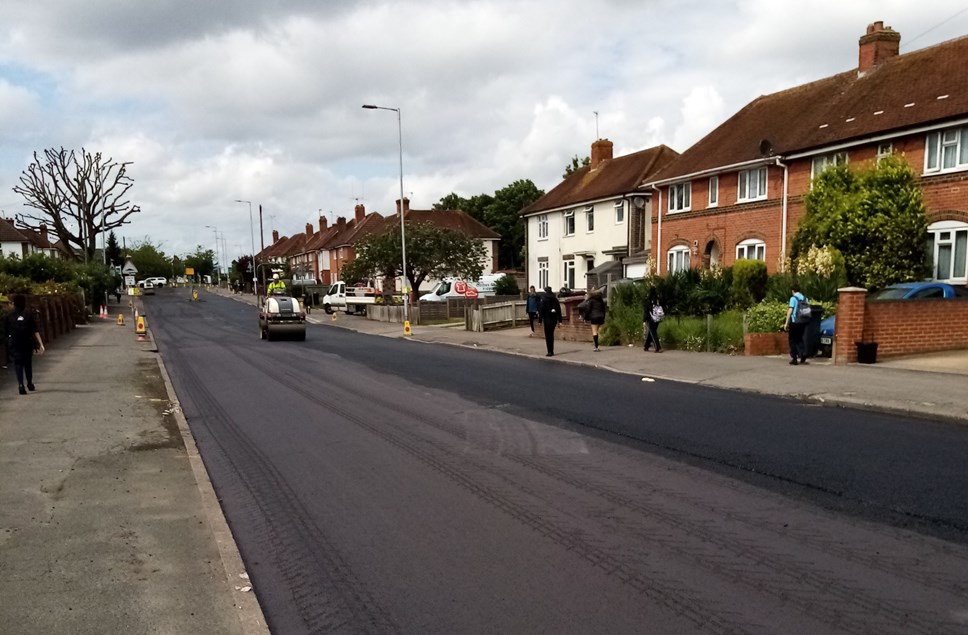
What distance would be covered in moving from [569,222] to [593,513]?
3688 cm

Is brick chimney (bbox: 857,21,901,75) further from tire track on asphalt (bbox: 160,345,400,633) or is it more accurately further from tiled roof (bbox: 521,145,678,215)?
tire track on asphalt (bbox: 160,345,400,633)

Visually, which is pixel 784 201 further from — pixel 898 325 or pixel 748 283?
pixel 898 325

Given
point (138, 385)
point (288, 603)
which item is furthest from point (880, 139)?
point (288, 603)

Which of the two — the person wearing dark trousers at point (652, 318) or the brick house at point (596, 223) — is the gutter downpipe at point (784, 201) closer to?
the brick house at point (596, 223)

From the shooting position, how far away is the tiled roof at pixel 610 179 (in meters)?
37.3

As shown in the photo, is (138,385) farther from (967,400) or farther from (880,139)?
(880,139)

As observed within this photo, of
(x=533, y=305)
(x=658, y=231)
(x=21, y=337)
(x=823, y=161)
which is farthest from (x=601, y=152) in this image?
(x=21, y=337)

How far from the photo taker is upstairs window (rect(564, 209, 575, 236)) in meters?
41.3

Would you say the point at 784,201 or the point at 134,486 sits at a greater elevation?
the point at 784,201

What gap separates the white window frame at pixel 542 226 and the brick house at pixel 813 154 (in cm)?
1033

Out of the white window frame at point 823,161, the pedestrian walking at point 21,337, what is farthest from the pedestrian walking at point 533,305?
the pedestrian walking at point 21,337

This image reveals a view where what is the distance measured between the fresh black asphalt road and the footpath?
1.11ft

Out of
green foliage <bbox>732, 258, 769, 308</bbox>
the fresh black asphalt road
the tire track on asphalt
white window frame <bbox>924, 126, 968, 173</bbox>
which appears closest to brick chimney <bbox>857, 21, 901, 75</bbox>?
white window frame <bbox>924, 126, 968, 173</bbox>

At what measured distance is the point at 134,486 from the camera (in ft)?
21.8
